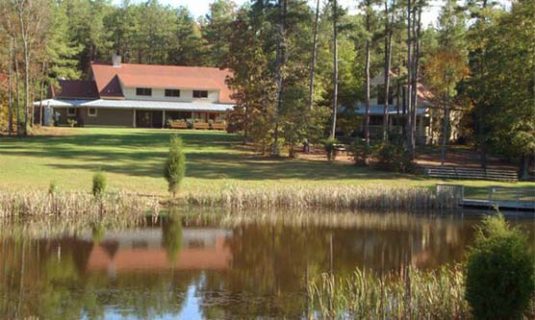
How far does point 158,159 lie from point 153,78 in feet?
103

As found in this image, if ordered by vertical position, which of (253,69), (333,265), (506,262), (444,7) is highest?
(444,7)

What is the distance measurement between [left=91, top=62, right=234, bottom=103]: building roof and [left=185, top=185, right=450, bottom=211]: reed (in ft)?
135

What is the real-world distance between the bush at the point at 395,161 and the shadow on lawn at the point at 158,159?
36.2 inches

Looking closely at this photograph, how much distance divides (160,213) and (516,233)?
17.9m

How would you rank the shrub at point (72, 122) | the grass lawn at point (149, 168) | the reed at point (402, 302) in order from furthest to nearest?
the shrub at point (72, 122)
the grass lawn at point (149, 168)
the reed at point (402, 302)

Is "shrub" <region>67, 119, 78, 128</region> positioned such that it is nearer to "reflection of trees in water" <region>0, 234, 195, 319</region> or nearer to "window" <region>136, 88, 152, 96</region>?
"window" <region>136, 88, 152, 96</region>

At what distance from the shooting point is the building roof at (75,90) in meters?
70.2

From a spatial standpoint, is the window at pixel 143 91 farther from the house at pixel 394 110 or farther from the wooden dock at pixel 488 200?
the wooden dock at pixel 488 200

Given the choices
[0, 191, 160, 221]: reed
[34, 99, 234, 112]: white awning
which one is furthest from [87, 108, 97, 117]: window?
[0, 191, 160, 221]: reed

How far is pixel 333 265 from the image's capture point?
19312 millimetres

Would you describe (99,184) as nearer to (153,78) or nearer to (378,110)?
(378,110)

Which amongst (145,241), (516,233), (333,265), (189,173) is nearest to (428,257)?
(333,265)

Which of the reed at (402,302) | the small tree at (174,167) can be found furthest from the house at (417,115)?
the reed at (402,302)

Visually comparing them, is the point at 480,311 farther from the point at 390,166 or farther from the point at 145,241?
the point at 390,166
